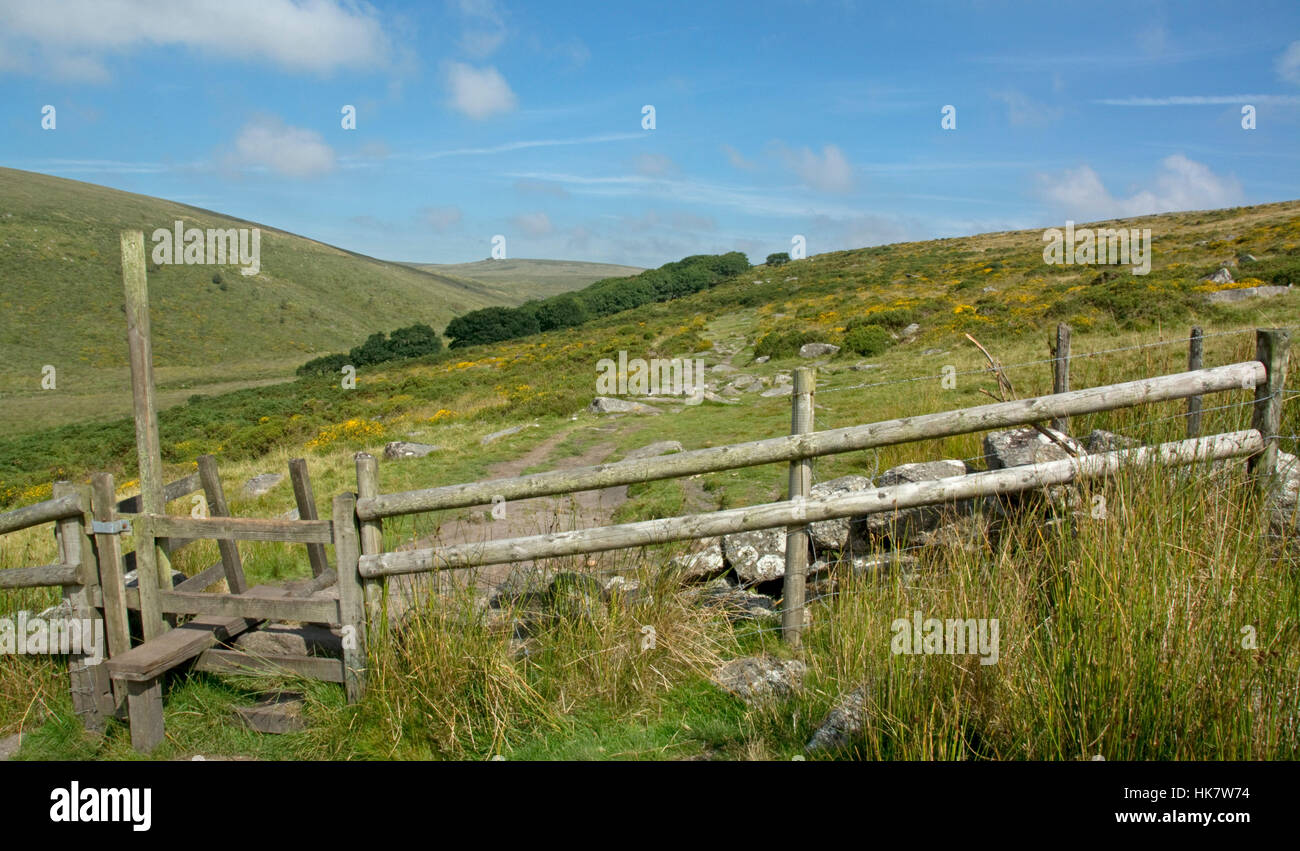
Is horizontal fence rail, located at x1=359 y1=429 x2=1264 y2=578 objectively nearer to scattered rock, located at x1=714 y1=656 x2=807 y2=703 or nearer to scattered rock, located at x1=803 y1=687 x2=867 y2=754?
scattered rock, located at x1=714 y1=656 x2=807 y2=703

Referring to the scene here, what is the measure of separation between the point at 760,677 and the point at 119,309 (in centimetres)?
8571

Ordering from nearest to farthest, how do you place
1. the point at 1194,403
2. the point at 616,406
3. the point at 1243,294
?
the point at 1194,403 < the point at 616,406 < the point at 1243,294

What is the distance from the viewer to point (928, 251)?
65.2 metres

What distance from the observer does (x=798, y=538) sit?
4.73 metres

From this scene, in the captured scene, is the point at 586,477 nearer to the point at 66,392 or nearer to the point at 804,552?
the point at 804,552

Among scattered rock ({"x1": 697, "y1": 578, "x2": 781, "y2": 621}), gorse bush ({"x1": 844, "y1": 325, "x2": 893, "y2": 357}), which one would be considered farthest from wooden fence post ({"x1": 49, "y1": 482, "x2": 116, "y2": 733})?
gorse bush ({"x1": 844, "y1": 325, "x2": 893, "y2": 357})

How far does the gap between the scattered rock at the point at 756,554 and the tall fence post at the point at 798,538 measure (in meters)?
1.22

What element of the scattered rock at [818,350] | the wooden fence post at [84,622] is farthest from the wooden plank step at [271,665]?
the scattered rock at [818,350]

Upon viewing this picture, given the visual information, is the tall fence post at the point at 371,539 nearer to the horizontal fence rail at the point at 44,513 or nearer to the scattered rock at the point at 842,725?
the horizontal fence rail at the point at 44,513

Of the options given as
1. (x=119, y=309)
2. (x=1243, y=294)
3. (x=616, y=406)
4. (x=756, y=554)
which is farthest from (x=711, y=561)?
(x=119, y=309)

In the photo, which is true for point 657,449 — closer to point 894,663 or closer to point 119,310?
point 894,663

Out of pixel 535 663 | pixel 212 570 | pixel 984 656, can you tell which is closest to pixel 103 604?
pixel 212 570

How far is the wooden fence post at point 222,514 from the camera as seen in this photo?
235 inches
